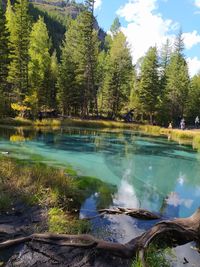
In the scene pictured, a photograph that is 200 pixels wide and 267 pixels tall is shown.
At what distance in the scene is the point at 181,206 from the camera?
499 inches

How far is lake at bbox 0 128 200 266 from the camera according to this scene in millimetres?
10011

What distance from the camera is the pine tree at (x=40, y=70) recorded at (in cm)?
4869

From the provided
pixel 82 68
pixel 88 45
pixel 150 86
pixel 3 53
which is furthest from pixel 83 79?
pixel 3 53

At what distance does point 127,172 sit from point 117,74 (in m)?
39.0

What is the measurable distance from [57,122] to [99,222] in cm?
3457

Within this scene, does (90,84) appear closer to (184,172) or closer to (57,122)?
(57,122)

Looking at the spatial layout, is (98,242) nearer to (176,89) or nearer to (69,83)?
(69,83)

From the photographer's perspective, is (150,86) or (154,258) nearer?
(154,258)

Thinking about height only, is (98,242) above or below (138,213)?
above

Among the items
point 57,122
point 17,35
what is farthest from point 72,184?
point 17,35

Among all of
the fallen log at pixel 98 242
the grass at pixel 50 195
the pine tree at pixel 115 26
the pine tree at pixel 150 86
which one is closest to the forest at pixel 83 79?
the pine tree at pixel 150 86

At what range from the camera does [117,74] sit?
56156 millimetres

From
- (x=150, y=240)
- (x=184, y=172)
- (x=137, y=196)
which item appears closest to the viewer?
(x=150, y=240)

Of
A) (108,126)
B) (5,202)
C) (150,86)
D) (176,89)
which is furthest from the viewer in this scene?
(176,89)
